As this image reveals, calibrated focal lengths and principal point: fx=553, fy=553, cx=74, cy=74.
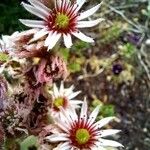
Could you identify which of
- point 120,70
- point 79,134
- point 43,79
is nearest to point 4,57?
point 43,79

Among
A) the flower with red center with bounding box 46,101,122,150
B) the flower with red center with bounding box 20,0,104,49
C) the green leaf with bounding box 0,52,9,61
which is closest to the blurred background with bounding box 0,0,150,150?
the flower with red center with bounding box 46,101,122,150

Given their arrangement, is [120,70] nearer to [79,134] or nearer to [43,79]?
[79,134]

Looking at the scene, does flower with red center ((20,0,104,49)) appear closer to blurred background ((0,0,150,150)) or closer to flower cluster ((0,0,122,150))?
flower cluster ((0,0,122,150))

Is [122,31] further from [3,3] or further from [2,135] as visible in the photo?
[2,135]

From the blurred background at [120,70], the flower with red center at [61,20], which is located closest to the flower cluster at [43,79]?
the flower with red center at [61,20]

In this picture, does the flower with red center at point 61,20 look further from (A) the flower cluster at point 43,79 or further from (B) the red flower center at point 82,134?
(B) the red flower center at point 82,134

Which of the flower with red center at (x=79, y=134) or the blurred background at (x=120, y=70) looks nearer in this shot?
the flower with red center at (x=79, y=134)

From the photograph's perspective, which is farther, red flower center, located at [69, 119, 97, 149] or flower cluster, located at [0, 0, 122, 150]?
red flower center, located at [69, 119, 97, 149]

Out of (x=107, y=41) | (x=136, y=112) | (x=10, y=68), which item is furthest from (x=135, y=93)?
(x=10, y=68)
